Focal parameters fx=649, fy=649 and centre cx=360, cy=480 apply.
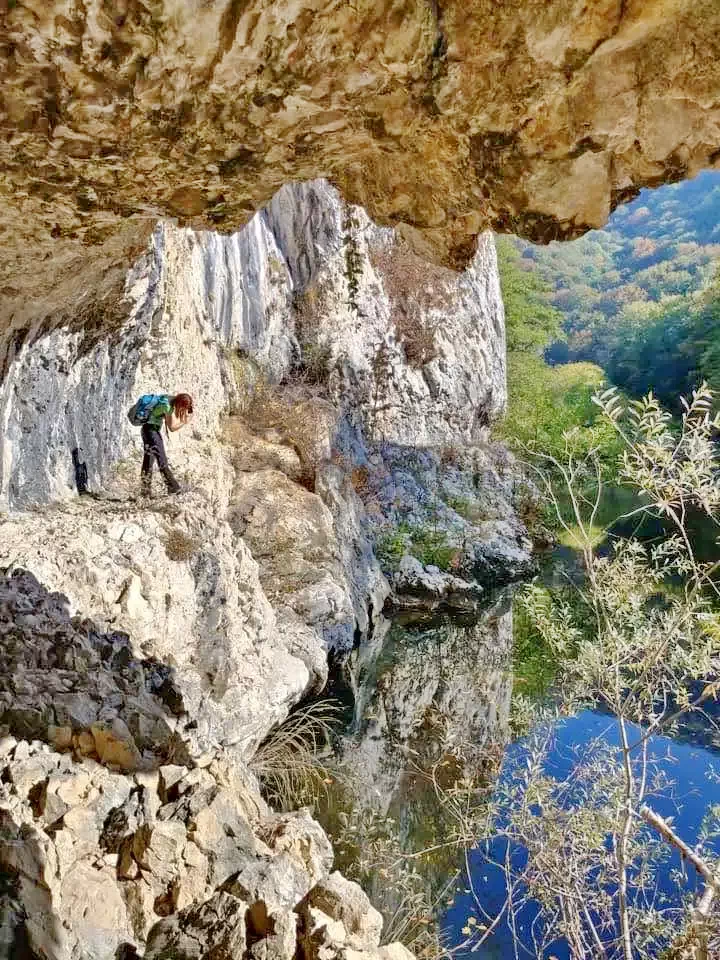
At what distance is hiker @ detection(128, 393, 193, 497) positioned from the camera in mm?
7312

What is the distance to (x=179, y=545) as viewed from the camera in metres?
7.15

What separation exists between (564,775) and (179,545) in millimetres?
5297

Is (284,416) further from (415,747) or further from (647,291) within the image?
(647,291)

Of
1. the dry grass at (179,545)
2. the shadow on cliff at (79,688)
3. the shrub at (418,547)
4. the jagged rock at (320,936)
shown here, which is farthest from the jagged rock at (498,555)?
the jagged rock at (320,936)

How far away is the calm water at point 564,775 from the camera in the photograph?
5.80 meters

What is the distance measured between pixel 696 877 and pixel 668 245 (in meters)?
65.7

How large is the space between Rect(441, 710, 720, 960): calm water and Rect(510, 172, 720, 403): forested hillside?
17.8m

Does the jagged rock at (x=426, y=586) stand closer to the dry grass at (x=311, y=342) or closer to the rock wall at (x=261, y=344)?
the rock wall at (x=261, y=344)

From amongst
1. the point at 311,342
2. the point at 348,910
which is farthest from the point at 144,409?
the point at 311,342

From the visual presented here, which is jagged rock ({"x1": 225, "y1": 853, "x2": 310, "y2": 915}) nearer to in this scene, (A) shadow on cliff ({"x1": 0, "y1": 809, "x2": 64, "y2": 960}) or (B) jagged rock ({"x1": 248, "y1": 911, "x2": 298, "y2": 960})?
(B) jagged rock ({"x1": 248, "y1": 911, "x2": 298, "y2": 960})

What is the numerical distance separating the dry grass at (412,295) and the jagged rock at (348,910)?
14.9 metres

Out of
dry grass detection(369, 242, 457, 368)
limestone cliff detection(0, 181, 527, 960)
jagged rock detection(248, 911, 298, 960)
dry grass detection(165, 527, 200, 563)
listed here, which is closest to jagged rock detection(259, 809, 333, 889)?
limestone cliff detection(0, 181, 527, 960)

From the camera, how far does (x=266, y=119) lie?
7.67ft

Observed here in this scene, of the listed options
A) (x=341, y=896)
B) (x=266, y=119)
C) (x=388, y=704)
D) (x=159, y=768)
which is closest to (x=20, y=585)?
(x=159, y=768)
